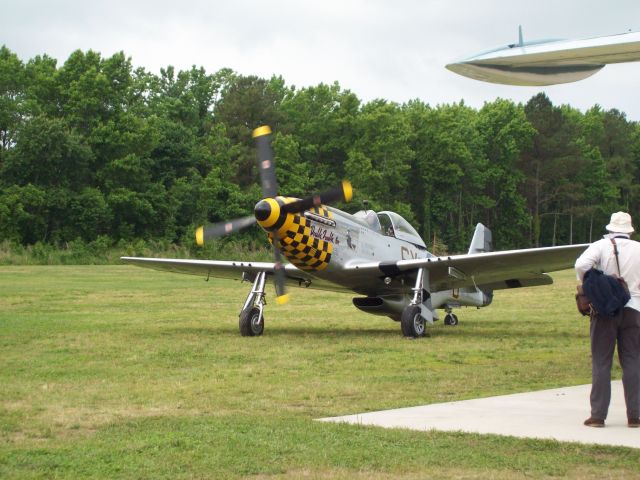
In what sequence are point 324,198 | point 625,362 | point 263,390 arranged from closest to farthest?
1. point 625,362
2. point 263,390
3. point 324,198

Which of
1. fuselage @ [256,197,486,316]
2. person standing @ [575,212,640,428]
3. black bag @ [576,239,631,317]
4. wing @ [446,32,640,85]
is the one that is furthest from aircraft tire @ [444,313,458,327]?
black bag @ [576,239,631,317]

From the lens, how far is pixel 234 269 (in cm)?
1892

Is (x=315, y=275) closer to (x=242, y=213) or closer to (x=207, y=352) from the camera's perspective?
(x=207, y=352)

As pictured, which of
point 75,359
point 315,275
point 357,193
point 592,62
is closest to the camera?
point 592,62

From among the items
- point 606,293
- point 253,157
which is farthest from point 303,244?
point 253,157

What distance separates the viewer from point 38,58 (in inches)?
2798

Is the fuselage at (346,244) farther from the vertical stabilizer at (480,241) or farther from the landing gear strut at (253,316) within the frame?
the vertical stabilizer at (480,241)

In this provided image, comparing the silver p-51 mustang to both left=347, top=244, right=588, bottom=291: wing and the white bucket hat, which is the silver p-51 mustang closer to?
left=347, top=244, right=588, bottom=291: wing

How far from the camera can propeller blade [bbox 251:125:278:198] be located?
15.8 m

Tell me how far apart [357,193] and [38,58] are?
84.1 ft

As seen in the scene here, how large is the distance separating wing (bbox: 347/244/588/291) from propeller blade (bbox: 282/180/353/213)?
2.00 meters

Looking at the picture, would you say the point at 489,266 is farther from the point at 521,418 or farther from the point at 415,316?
the point at 521,418

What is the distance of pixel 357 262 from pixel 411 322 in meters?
1.47

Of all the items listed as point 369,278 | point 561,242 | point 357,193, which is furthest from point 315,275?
point 561,242
